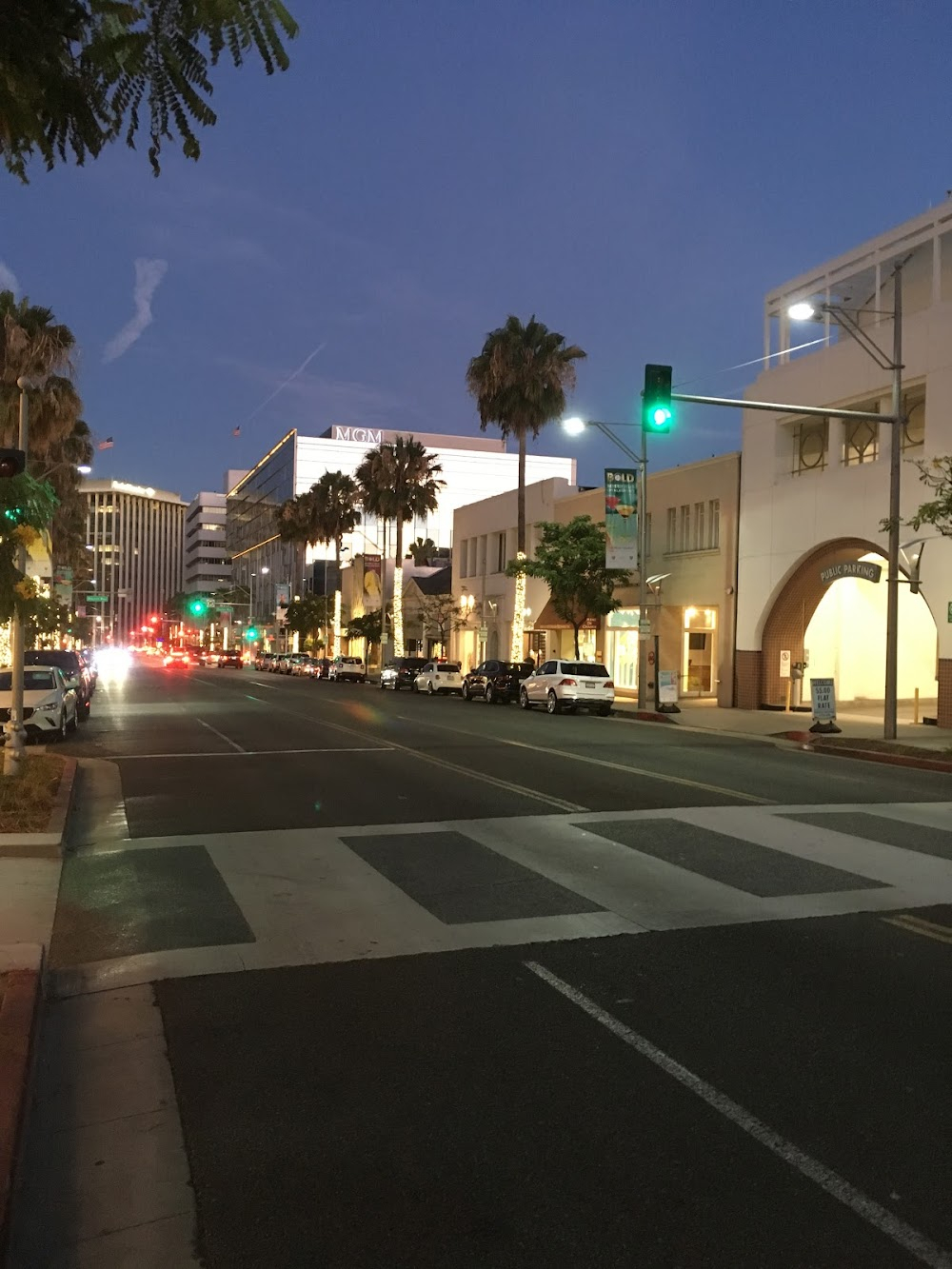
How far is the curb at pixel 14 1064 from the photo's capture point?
3.79 m

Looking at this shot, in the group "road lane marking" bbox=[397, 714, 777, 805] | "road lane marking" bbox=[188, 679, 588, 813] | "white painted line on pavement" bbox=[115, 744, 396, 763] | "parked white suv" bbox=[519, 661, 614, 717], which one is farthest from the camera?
"parked white suv" bbox=[519, 661, 614, 717]

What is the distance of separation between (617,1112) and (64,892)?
561 cm

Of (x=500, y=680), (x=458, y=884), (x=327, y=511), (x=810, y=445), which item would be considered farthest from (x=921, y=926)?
(x=327, y=511)

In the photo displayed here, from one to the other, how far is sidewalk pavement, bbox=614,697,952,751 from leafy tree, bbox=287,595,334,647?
5646 cm

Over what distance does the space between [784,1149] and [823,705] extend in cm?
2099

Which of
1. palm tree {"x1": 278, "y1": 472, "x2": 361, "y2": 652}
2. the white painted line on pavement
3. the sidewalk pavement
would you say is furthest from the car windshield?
palm tree {"x1": 278, "y1": 472, "x2": 361, "y2": 652}

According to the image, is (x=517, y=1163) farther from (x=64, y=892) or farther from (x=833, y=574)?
(x=833, y=574)

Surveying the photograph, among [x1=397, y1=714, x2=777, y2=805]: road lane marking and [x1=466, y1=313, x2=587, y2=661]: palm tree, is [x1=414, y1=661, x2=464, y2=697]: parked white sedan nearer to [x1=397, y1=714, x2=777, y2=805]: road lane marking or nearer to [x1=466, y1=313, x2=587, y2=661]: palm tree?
[x1=466, y1=313, x2=587, y2=661]: palm tree

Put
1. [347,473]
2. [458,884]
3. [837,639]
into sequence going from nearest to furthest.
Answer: [458,884]
[837,639]
[347,473]

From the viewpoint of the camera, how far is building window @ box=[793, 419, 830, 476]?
3167cm

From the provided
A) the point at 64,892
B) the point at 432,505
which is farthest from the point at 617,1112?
the point at 432,505

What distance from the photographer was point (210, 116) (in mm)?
4520

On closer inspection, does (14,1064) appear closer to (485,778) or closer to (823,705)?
(485,778)

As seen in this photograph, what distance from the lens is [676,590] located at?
39281mm
